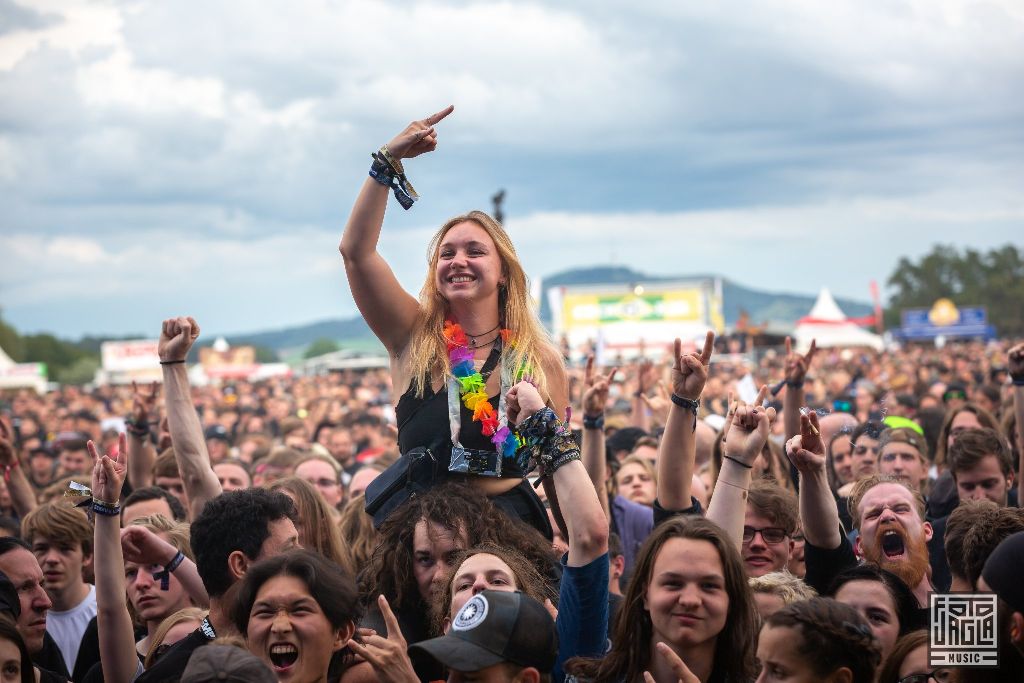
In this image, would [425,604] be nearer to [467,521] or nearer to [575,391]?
[467,521]

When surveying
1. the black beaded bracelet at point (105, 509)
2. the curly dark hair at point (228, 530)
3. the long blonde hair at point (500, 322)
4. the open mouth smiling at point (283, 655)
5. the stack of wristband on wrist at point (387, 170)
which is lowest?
the open mouth smiling at point (283, 655)

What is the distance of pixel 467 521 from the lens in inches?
154

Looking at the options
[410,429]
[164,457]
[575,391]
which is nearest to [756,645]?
[410,429]

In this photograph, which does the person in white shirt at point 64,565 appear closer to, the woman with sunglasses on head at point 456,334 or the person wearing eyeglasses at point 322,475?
the woman with sunglasses on head at point 456,334

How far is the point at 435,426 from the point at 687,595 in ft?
4.74

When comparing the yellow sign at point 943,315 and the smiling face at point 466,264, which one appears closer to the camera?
the smiling face at point 466,264

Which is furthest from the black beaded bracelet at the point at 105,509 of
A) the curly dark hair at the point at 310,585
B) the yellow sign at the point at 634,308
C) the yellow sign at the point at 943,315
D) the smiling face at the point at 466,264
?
the yellow sign at the point at 943,315

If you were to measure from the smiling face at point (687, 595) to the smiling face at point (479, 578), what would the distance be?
0.56 meters

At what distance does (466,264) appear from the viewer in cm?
433

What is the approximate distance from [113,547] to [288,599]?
1.01m

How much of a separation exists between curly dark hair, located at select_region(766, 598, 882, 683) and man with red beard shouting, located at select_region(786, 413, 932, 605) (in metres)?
1.12

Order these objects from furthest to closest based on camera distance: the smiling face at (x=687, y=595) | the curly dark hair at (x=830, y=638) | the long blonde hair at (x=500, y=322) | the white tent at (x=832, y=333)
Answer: the white tent at (x=832, y=333), the long blonde hair at (x=500, y=322), the smiling face at (x=687, y=595), the curly dark hair at (x=830, y=638)

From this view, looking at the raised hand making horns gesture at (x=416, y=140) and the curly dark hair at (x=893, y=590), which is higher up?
the raised hand making horns gesture at (x=416, y=140)

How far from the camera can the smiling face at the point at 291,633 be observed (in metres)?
3.20
